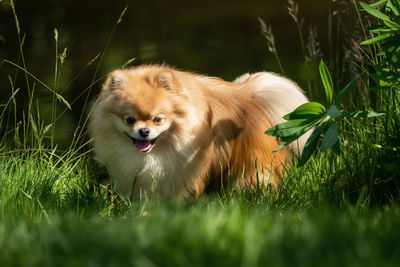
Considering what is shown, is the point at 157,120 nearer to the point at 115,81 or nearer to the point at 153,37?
the point at 115,81

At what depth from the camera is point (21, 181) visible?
3131 mm

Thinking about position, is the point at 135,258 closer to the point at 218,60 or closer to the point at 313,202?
the point at 313,202

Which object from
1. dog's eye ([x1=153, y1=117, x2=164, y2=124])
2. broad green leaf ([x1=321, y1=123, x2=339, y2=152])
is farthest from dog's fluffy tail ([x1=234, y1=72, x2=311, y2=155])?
broad green leaf ([x1=321, y1=123, x2=339, y2=152])

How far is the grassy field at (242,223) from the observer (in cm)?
195

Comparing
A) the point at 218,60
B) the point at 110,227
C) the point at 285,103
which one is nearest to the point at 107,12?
the point at 218,60

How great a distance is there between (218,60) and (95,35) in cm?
151

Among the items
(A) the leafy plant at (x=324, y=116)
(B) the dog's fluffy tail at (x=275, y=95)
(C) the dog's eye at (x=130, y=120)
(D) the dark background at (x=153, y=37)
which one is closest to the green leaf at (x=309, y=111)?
(A) the leafy plant at (x=324, y=116)

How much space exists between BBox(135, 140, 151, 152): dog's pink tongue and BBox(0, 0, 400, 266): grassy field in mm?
304

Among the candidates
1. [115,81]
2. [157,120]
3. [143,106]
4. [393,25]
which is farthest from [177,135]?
[393,25]

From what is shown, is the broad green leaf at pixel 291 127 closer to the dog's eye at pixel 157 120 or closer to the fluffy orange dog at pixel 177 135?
the fluffy orange dog at pixel 177 135

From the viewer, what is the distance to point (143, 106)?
10.6ft

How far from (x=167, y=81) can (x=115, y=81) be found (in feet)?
1.05

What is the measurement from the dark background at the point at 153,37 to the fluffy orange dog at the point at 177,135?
243cm

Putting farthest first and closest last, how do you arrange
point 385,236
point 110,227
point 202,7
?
point 202,7 < point 110,227 < point 385,236
